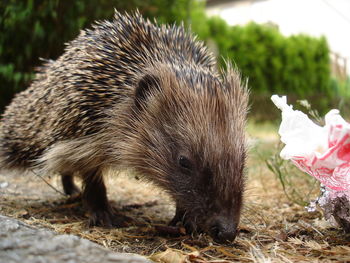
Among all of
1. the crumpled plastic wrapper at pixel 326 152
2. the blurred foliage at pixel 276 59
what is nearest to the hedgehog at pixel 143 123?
the crumpled plastic wrapper at pixel 326 152

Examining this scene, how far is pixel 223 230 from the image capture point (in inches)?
112

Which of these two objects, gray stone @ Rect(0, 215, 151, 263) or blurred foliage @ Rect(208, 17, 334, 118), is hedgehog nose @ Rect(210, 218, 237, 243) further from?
blurred foliage @ Rect(208, 17, 334, 118)

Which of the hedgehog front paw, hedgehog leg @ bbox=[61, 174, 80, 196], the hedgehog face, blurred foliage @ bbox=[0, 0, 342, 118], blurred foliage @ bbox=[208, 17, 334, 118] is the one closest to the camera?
the hedgehog face

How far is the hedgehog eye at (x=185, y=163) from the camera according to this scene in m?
3.20

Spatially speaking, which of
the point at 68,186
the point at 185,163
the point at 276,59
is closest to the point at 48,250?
the point at 185,163

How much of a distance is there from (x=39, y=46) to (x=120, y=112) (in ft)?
12.0

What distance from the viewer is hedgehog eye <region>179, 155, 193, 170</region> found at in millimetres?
3197

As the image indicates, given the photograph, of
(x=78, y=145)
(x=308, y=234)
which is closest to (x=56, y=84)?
(x=78, y=145)

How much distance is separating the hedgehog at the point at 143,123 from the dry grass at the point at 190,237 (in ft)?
0.63

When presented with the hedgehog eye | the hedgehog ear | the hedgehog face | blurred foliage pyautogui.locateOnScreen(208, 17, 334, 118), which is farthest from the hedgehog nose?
blurred foliage pyautogui.locateOnScreen(208, 17, 334, 118)

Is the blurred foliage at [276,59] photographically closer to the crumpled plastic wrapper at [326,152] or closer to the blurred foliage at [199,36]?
the blurred foliage at [199,36]

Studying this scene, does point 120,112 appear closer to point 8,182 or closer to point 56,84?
point 56,84

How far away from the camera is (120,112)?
3680mm

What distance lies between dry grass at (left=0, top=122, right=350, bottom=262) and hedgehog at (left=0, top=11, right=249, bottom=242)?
0.63 feet
